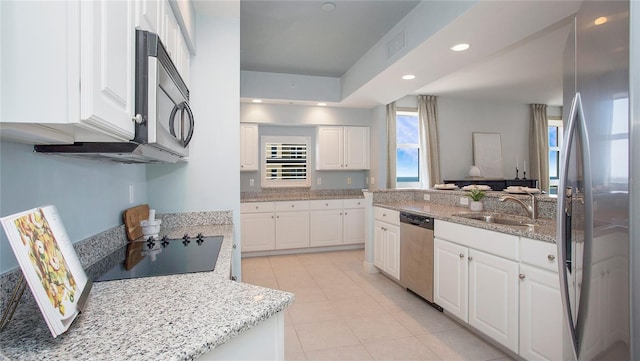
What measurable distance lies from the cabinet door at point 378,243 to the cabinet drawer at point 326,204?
1.18 metres

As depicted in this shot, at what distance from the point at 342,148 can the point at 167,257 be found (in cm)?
403

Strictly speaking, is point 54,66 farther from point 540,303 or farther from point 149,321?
point 540,303

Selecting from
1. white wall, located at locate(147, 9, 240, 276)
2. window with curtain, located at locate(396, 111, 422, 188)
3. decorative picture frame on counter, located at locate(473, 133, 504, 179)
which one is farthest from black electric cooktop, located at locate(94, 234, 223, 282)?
decorative picture frame on counter, located at locate(473, 133, 504, 179)

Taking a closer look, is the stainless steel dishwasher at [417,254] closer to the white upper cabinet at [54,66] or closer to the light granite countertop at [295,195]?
the light granite countertop at [295,195]

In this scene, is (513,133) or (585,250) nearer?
(585,250)

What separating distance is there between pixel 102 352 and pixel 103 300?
35 centimetres

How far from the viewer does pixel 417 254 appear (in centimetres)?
291

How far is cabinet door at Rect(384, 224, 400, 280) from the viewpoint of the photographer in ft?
10.7

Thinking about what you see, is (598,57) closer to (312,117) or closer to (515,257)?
(515,257)

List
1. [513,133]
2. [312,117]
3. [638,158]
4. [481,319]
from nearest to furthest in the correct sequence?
[638,158] → [481,319] → [312,117] → [513,133]

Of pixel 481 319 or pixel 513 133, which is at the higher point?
pixel 513 133

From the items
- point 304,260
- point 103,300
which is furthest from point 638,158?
point 304,260

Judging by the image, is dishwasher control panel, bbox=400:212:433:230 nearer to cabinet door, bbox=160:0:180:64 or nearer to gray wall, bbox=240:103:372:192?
cabinet door, bbox=160:0:180:64

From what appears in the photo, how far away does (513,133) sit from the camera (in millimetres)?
6422
